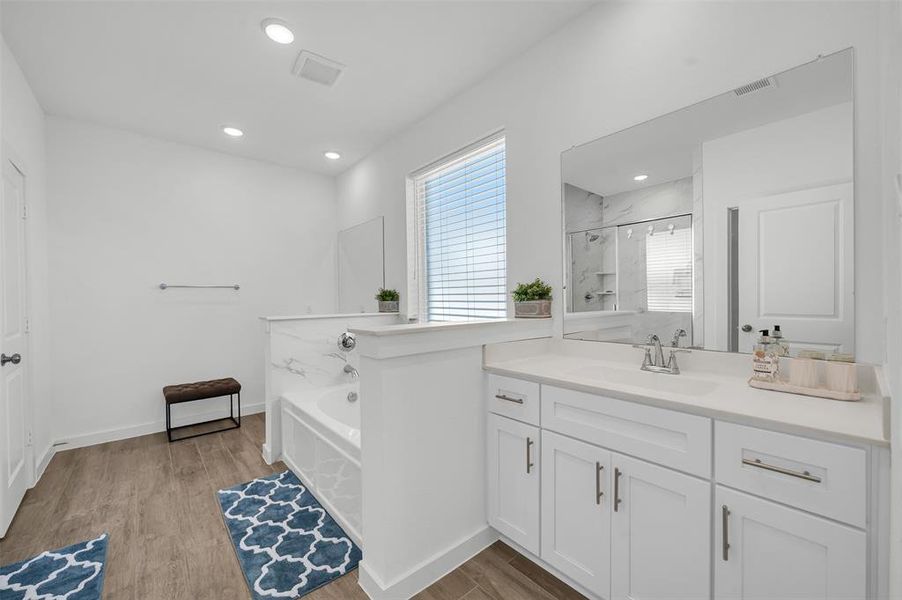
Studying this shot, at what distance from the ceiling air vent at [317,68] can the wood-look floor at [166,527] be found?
8.94 feet

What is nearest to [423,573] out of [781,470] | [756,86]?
[781,470]

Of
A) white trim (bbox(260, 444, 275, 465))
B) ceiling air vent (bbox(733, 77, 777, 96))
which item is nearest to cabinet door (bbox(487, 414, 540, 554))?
ceiling air vent (bbox(733, 77, 777, 96))

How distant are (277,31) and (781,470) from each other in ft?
9.55

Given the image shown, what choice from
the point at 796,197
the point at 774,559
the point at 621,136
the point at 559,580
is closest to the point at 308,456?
the point at 559,580

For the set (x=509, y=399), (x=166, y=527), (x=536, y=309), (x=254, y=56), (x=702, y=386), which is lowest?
(x=166, y=527)

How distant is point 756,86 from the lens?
1.45 m

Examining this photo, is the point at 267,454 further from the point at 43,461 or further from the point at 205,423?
the point at 43,461

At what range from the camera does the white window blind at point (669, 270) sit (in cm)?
167

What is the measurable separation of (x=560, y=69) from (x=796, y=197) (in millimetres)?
1340

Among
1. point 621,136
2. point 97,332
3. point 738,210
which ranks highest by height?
point 621,136

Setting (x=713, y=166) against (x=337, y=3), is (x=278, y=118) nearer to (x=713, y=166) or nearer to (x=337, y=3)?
(x=337, y=3)

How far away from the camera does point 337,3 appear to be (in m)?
1.93

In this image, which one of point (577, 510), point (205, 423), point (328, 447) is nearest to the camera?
point (577, 510)

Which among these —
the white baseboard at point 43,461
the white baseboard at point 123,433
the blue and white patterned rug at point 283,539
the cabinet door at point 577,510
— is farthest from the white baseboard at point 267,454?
the cabinet door at point 577,510
